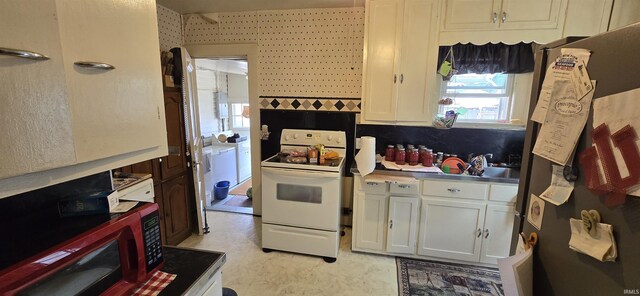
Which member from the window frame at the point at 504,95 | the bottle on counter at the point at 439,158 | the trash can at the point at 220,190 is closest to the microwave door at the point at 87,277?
the bottle on counter at the point at 439,158

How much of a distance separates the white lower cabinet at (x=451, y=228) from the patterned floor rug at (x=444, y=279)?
97 mm

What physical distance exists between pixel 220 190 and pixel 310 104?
1949 mm

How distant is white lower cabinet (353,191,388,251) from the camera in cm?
244

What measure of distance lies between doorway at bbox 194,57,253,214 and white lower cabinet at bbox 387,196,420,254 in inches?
74.8

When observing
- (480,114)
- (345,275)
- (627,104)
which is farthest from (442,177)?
(627,104)

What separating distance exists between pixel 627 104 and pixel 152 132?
1301 mm

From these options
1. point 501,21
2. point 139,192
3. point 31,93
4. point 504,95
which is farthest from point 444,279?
point 31,93

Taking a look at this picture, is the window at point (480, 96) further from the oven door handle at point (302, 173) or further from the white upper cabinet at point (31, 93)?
the white upper cabinet at point (31, 93)

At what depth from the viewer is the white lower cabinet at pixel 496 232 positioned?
223cm

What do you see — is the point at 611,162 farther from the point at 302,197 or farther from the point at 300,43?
the point at 300,43

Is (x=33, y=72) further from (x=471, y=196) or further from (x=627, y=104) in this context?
(x=471, y=196)

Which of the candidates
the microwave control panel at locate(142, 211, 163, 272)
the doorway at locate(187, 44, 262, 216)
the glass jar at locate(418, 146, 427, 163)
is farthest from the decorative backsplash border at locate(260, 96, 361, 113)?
the microwave control panel at locate(142, 211, 163, 272)

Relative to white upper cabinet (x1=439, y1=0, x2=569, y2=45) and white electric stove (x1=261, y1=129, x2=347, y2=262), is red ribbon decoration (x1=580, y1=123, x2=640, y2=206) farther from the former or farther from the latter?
white upper cabinet (x1=439, y1=0, x2=569, y2=45)

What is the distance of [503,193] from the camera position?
219 centimetres
